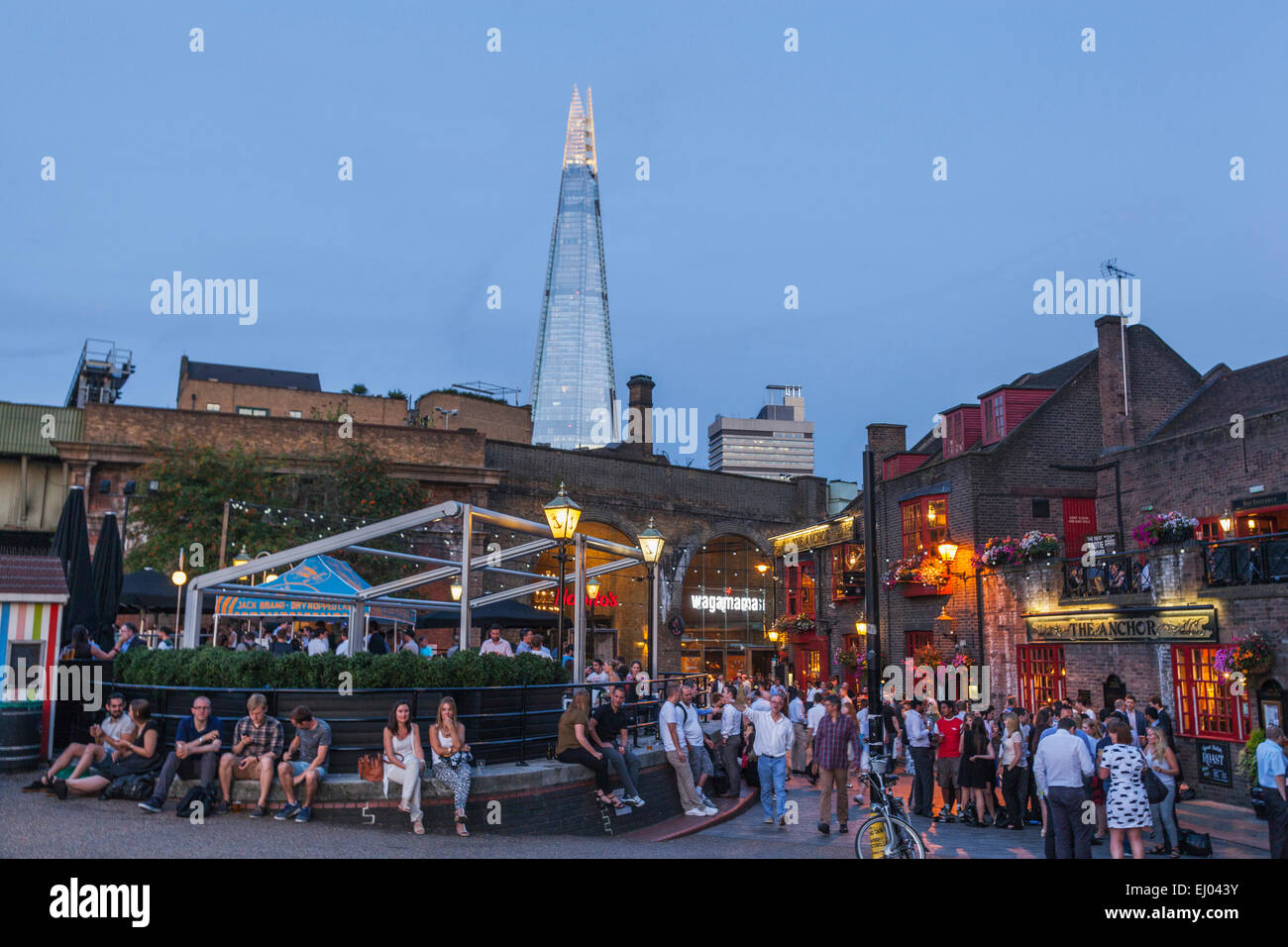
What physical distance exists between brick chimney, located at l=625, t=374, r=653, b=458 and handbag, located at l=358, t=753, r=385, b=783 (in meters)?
30.0

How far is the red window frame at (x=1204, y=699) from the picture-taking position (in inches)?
658

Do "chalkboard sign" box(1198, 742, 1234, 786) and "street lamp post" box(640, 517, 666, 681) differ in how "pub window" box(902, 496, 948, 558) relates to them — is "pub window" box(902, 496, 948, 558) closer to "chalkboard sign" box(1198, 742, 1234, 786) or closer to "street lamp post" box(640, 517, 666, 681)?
"chalkboard sign" box(1198, 742, 1234, 786)

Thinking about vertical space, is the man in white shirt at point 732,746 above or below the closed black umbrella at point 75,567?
below

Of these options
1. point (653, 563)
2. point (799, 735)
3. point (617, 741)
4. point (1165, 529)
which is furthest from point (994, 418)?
point (617, 741)

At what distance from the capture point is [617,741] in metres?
13.4

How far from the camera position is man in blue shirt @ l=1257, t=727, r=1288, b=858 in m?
9.57

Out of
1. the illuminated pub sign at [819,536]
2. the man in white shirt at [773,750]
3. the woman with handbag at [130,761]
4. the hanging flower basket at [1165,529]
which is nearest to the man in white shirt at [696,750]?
the man in white shirt at [773,750]

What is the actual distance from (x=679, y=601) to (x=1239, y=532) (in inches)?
885

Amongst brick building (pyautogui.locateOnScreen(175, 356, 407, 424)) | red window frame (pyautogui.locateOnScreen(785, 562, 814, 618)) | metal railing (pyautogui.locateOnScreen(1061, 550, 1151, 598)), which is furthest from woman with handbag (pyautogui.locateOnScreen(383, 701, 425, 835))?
brick building (pyautogui.locateOnScreen(175, 356, 407, 424))

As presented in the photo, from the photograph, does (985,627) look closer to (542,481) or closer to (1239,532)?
(1239,532)

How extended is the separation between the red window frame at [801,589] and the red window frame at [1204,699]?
656 inches

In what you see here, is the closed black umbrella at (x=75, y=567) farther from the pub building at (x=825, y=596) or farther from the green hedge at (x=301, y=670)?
the pub building at (x=825, y=596)

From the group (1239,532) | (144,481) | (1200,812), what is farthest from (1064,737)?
(144,481)

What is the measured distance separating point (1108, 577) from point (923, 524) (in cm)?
760
